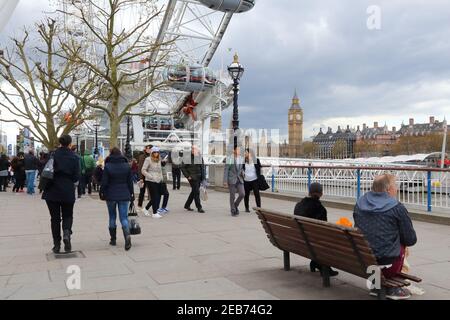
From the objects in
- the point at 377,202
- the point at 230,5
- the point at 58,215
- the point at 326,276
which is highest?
the point at 230,5

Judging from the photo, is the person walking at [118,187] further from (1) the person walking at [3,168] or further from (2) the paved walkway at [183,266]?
(1) the person walking at [3,168]

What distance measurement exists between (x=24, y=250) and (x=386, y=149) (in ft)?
516

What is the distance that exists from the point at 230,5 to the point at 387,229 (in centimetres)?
3055

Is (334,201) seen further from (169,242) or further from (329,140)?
(329,140)

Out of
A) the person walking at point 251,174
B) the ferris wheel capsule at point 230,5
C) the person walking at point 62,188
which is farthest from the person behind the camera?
the ferris wheel capsule at point 230,5

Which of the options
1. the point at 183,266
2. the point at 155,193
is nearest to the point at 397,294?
the point at 183,266

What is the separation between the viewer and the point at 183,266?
266 inches

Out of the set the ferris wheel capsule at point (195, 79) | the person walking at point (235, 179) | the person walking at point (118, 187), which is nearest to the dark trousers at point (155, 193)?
the person walking at point (235, 179)

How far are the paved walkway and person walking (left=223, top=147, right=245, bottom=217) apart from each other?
1473 millimetres

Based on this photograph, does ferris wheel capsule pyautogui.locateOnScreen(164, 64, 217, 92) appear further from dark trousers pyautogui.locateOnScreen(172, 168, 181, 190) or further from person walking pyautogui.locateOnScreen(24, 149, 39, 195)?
person walking pyautogui.locateOnScreen(24, 149, 39, 195)

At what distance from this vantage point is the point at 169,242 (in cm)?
883

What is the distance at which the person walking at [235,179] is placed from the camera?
502 inches

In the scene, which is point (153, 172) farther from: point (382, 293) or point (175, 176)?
point (175, 176)
